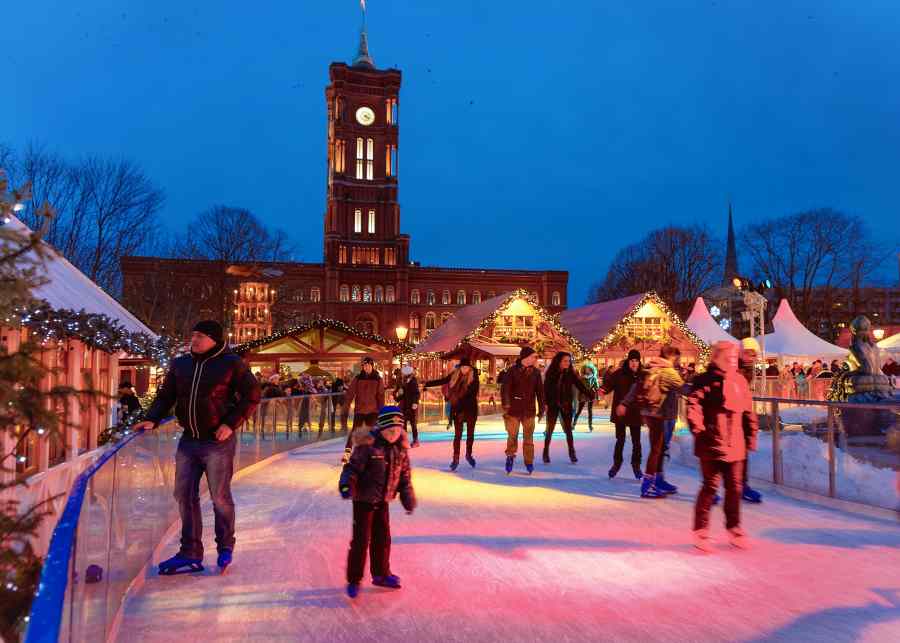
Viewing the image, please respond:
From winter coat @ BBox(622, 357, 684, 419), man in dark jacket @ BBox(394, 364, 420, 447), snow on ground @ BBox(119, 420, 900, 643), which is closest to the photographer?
snow on ground @ BBox(119, 420, 900, 643)

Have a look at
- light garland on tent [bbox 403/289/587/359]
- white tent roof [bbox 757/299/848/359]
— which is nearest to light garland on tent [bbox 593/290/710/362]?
light garland on tent [bbox 403/289/587/359]

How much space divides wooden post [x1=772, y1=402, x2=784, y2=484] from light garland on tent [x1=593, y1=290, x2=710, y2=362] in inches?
796

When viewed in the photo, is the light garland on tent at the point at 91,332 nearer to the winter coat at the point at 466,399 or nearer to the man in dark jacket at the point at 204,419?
the man in dark jacket at the point at 204,419

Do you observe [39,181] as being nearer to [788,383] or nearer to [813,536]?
[788,383]

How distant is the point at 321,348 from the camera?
2450 cm

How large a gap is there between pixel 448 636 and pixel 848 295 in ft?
168

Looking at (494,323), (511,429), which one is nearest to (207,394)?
(511,429)

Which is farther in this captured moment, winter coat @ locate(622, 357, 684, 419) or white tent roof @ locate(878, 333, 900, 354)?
white tent roof @ locate(878, 333, 900, 354)

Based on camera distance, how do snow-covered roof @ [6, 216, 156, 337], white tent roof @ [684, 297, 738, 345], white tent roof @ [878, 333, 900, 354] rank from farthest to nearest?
white tent roof @ [684, 297, 738, 345], white tent roof @ [878, 333, 900, 354], snow-covered roof @ [6, 216, 156, 337]

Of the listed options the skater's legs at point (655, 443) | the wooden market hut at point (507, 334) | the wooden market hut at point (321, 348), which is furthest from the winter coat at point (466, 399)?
the wooden market hut at point (507, 334)

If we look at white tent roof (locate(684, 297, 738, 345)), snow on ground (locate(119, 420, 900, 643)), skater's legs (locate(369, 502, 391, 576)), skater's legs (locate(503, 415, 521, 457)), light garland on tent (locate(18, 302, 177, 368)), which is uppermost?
white tent roof (locate(684, 297, 738, 345))

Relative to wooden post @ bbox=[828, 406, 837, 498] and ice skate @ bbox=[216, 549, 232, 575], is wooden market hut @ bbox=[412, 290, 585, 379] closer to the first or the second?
wooden post @ bbox=[828, 406, 837, 498]

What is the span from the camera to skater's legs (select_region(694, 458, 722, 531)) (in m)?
6.12

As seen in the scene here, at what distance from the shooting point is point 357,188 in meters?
84.9
